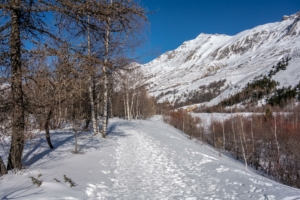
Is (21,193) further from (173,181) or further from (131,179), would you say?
(173,181)

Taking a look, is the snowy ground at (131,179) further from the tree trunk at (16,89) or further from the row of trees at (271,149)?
the row of trees at (271,149)

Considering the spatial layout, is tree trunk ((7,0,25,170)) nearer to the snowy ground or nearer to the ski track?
the snowy ground

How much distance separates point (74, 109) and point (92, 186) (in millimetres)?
3844

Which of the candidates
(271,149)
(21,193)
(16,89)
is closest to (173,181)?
(21,193)

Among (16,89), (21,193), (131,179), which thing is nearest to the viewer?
(21,193)

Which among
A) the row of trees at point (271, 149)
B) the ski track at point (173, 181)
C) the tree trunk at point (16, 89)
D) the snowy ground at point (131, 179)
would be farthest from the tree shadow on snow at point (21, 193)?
the row of trees at point (271, 149)

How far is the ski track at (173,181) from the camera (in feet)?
18.1

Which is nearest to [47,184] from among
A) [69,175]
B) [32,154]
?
[69,175]

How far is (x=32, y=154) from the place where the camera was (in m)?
7.95

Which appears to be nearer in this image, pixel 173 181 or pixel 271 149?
pixel 173 181

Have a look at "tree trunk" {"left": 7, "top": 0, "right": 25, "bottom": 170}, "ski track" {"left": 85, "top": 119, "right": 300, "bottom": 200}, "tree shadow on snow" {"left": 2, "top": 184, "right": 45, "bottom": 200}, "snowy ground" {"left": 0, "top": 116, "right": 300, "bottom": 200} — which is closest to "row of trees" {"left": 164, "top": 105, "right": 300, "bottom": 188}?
"ski track" {"left": 85, "top": 119, "right": 300, "bottom": 200}

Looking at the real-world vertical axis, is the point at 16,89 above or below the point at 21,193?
above

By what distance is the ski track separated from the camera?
18.1 ft

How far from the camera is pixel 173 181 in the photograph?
6832mm
